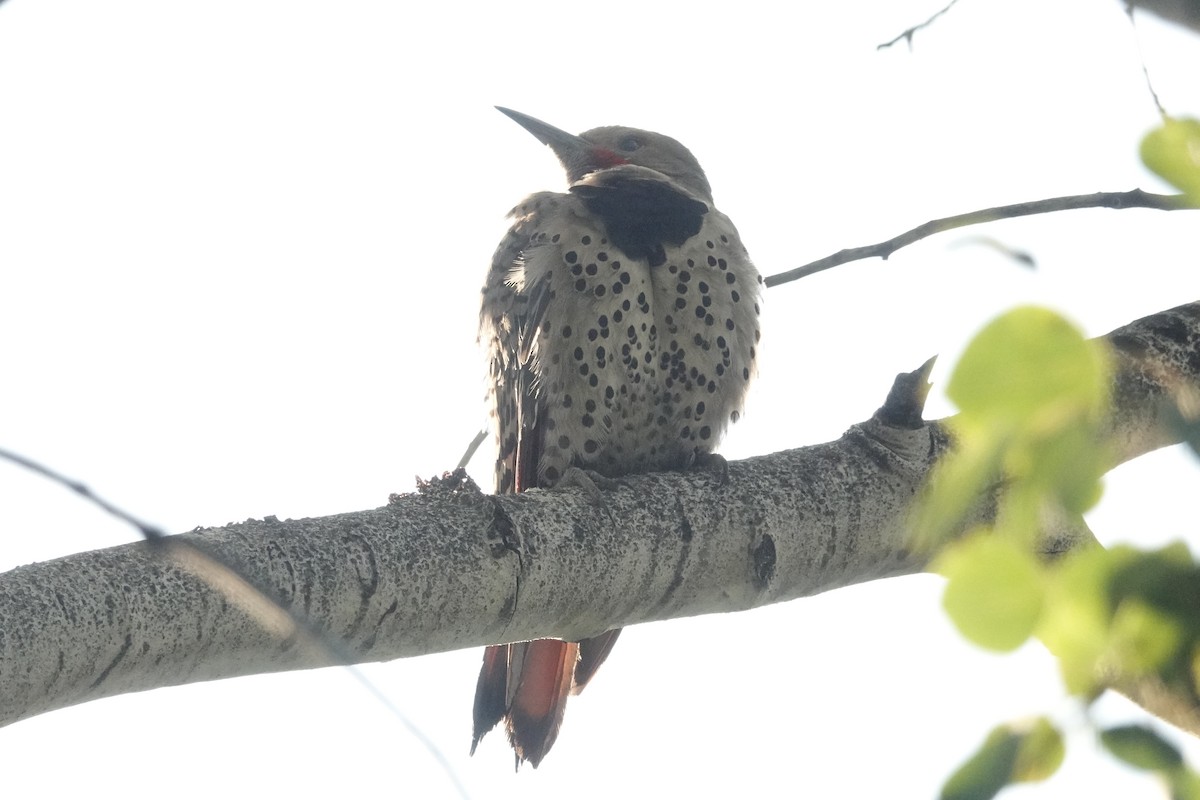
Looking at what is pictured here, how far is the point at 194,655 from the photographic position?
2311mm

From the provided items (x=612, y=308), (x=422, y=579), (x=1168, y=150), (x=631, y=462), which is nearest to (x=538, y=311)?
(x=612, y=308)

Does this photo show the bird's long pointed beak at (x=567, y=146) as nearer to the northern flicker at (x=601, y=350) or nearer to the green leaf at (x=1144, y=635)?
the northern flicker at (x=601, y=350)

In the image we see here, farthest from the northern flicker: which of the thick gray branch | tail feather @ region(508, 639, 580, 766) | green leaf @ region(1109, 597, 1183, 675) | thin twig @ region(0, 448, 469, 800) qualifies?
green leaf @ region(1109, 597, 1183, 675)

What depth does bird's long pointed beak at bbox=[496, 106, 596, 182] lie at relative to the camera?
5.54 metres

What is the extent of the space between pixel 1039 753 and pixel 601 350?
3253 millimetres

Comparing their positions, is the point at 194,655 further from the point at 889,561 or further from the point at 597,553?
the point at 889,561

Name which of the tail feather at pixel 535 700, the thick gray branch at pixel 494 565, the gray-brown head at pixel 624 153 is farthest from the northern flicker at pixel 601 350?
the thick gray branch at pixel 494 565

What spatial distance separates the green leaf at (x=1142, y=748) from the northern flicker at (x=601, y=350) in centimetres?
311

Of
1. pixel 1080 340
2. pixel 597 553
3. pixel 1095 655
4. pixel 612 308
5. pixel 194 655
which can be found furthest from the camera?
pixel 612 308

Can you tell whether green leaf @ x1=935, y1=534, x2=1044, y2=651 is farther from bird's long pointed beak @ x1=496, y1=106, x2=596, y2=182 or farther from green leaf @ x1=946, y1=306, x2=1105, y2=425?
bird's long pointed beak @ x1=496, y1=106, x2=596, y2=182

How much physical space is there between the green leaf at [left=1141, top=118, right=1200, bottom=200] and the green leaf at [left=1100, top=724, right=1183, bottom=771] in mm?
426

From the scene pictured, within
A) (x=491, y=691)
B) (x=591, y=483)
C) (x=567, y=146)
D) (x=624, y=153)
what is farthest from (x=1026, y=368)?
(x=567, y=146)

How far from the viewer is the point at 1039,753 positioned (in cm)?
102

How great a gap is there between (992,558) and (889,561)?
2175 millimetres
